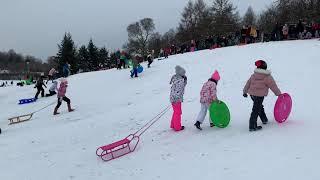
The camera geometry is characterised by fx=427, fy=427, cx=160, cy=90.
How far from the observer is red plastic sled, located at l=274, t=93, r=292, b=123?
10.7 metres

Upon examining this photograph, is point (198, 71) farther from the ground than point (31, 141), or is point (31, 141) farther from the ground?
point (198, 71)

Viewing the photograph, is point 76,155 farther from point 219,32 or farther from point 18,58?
point 18,58

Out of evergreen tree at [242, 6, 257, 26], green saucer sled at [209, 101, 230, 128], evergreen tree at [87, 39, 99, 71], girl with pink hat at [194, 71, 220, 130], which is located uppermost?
evergreen tree at [242, 6, 257, 26]

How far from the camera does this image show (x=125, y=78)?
92.8 ft

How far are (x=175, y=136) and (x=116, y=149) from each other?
5.47 feet

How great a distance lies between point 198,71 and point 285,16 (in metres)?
31.2

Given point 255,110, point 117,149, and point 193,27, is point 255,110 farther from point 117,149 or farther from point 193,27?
point 193,27

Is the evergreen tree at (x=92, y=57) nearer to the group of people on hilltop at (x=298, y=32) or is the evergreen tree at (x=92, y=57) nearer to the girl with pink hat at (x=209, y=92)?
the group of people on hilltop at (x=298, y=32)

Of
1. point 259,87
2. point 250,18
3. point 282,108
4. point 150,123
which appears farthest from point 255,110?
point 250,18

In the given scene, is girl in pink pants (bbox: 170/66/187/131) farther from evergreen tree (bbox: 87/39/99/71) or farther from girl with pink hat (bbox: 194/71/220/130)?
evergreen tree (bbox: 87/39/99/71)

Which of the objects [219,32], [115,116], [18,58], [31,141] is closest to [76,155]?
[31,141]

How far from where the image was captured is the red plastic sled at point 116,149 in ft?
35.7

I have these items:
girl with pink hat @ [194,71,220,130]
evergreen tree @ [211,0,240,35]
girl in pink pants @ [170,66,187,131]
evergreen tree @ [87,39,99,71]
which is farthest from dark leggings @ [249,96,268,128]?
evergreen tree @ [87,39,99,71]

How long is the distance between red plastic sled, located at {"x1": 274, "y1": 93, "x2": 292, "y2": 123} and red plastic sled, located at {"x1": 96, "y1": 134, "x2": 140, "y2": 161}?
3.73m
